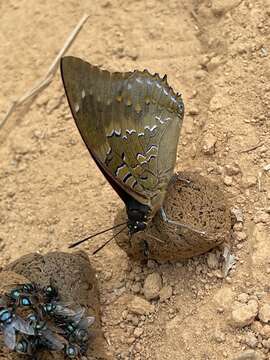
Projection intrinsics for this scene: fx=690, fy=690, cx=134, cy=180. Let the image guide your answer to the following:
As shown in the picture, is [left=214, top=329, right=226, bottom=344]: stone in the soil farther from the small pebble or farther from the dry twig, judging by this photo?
the dry twig

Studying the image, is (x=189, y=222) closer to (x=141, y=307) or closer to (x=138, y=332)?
(x=141, y=307)

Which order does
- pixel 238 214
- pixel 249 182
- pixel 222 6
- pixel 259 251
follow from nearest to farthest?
pixel 259 251, pixel 238 214, pixel 249 182, pixel 222 6

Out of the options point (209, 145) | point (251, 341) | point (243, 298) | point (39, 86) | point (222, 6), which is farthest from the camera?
point (39, 86)

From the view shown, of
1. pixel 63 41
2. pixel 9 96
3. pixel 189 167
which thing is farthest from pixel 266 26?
pixel 9 96

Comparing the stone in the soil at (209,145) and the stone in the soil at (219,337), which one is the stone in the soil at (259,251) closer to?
the stone in the soil at (219,337)

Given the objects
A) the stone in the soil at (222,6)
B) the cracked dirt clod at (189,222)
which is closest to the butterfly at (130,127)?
the cracked dirt clod at (189,222)

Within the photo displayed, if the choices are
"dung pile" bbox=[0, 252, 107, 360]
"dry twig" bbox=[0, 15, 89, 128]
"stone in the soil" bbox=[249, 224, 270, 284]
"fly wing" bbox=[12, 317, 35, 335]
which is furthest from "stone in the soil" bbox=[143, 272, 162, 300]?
"dry twig" bbox=[0, 15, 89, 128]

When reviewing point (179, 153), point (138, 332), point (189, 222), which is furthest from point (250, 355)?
point (179, 153)
